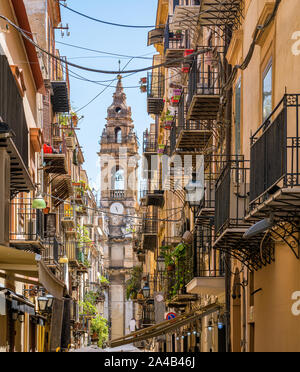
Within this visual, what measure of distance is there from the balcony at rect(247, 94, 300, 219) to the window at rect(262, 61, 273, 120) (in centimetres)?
181

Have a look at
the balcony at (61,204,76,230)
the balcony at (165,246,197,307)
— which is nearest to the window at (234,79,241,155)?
the balcony at (165,246,197,307)

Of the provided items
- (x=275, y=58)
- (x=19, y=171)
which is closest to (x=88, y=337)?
(x=19, y=171)

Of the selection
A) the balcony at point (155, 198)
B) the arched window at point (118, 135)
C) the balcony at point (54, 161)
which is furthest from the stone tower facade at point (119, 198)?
the balcony at point (54, 161)

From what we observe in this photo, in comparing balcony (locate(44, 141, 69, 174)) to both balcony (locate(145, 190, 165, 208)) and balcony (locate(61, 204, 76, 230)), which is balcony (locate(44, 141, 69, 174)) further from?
balcony (locate(145, 190, 165, 208))

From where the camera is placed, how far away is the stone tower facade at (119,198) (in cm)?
9869

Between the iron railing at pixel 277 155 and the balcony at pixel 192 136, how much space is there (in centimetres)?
1079

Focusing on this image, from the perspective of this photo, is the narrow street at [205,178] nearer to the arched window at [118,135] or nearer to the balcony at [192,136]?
the balcony at [192,136]

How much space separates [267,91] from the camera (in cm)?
1438

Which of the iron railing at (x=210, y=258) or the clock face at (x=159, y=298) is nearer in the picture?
the iron railing at (x=210, y=258)

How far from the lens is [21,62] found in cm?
2377

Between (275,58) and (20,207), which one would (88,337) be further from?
(275,58)

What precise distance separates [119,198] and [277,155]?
9475 cm

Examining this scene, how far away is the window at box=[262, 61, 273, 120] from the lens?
14.1 metres

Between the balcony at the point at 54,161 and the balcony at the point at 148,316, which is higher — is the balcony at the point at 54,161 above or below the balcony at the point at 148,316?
above
